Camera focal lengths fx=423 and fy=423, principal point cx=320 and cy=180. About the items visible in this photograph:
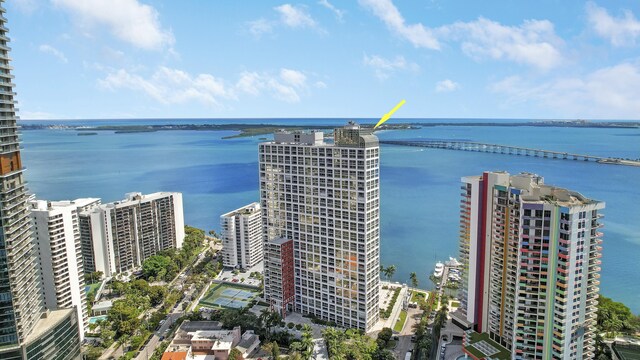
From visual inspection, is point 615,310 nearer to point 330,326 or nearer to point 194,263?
point 330,326

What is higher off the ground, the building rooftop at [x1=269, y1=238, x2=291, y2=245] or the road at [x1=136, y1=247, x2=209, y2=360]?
the building rooftop at [x1=269, y1=238, x2=291, y2=245]

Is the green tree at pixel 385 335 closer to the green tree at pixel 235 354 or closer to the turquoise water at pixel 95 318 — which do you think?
the green tree at pixel 235 354

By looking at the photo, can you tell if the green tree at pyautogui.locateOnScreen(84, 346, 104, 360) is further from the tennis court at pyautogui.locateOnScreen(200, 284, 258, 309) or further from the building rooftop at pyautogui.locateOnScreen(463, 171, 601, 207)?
the building rooftop at pyautogui.locateOnScreen(463, 171, 601, 207)

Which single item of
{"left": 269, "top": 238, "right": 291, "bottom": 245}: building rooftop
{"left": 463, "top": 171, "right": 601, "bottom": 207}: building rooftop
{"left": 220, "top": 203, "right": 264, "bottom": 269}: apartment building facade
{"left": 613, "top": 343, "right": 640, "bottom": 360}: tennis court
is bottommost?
{"left": 613, "top": 343, "right": 640, "bottom": 360}: tennis court

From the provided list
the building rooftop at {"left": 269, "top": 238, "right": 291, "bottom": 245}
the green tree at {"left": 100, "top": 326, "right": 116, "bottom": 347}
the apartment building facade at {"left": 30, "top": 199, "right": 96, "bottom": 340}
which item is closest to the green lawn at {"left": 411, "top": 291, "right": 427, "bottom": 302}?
the building rooftop at {"left": 269, "top": 238, "right": 291, "bottom": 245}

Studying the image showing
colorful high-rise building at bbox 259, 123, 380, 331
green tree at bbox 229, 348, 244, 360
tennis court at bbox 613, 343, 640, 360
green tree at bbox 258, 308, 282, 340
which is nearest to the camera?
tennis court at bbox 613, 343, 640, 360

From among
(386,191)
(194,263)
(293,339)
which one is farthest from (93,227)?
(386,191)

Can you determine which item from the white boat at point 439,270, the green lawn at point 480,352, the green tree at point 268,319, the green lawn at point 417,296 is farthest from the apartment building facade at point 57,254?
the white boat at point 439,270
